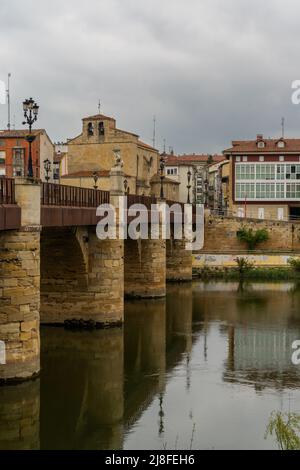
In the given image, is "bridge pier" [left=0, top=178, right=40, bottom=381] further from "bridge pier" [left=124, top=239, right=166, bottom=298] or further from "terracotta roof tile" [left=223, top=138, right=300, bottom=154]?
"terracotta roof tile" [left=223, top=138, right=300, bottom=154]

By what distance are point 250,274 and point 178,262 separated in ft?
20.4

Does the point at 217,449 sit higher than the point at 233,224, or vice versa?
the point at 233,224

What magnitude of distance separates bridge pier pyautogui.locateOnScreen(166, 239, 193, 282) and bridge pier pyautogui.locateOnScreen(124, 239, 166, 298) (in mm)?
9951

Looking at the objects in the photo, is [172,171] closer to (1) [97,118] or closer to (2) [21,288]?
(1) [97,118]

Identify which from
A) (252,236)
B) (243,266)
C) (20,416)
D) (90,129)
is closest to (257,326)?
(20,416)

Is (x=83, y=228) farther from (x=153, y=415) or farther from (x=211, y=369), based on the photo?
(x=153, y=415)

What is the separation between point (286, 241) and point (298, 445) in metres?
48.8

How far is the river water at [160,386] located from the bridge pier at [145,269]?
165 inches

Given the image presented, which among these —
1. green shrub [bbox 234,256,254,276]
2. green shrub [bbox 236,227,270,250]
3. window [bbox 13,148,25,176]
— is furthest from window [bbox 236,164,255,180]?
window [bbox 13,148,25,176]

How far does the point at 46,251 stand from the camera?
2966 cm

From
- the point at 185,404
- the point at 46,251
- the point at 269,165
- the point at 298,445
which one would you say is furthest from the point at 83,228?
the point at 269,165

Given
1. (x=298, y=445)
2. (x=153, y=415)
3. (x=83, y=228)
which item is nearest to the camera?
(x=298, y=445)

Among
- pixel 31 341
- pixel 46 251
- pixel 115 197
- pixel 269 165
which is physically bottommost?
pixel 31 341

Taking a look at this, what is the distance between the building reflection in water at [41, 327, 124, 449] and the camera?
703 inches
